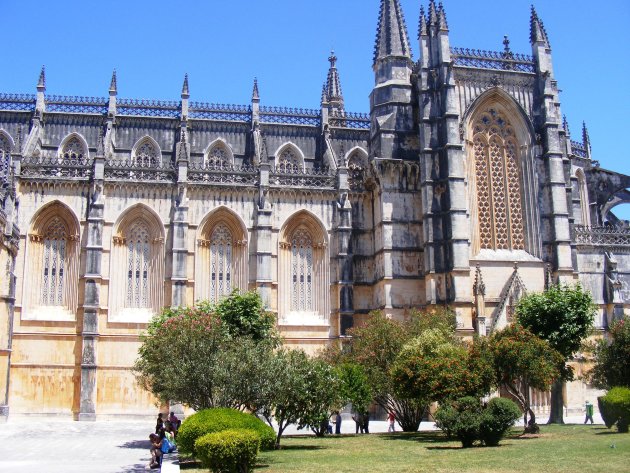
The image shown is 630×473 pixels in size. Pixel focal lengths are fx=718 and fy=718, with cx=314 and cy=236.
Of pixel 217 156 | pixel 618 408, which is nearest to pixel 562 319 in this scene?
pixel 618 408

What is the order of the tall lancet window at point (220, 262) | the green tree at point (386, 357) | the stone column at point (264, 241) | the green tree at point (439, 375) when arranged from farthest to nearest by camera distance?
1. the tall lancet window at point (220, 262)
2. the stone column at point (264, 241)
3. the green tree at point (386, 357)
4. the green tree at point (439, 375)

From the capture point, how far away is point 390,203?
40125 millimetres

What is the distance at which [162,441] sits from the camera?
824 inches

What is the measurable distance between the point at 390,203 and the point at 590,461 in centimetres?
2391

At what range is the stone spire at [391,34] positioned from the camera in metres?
44.0

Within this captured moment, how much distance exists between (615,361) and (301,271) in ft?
56.6

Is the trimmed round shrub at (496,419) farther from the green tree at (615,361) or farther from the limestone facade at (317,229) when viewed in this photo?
the limestone facade at (317,229)

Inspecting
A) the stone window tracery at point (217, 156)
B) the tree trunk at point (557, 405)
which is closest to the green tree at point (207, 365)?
the tree trunk at point (557, 405)

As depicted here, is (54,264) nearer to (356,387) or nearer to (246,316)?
(246,316)

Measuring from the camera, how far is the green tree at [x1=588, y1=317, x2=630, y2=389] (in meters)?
30.1

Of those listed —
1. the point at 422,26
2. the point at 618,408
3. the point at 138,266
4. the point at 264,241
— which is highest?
the point at 422,26

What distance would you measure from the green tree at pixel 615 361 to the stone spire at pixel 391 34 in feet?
69.7

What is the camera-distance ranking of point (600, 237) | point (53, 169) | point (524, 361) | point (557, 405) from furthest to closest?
point (600, 237), point (53, 169), point (557, 405), point (524, 361)

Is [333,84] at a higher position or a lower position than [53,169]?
higher
